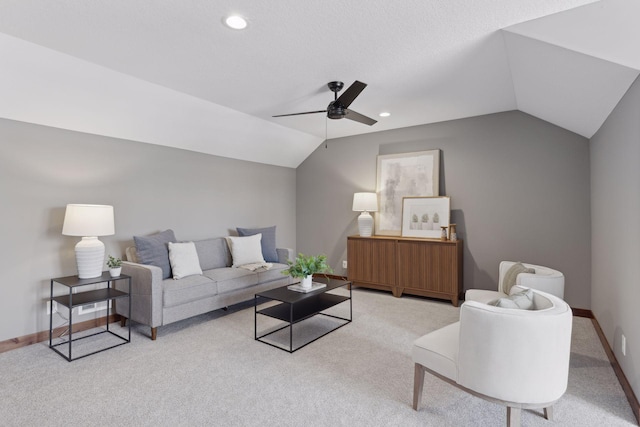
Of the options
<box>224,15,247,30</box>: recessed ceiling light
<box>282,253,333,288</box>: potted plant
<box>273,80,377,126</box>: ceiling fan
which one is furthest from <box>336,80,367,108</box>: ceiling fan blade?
<box>282,253,333,288</box>: potted plant

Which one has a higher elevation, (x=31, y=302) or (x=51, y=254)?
(x=51, y=254)

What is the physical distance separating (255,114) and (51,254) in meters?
2.76

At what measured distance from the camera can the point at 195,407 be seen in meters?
2.18

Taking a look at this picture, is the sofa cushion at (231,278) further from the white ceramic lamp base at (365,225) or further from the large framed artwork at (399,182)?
the large framed artwork at (399,182)

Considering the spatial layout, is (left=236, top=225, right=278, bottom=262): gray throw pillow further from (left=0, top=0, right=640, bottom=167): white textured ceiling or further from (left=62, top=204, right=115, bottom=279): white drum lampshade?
(left=62, top=204, right=115, bottom=279): white drum lampshade

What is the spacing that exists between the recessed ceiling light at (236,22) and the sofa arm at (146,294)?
2299 millimetres

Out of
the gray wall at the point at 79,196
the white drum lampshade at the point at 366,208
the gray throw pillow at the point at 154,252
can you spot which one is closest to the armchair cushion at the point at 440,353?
the gray throw pillow at the point at 154,252

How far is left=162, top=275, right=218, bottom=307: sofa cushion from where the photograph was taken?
3.36 m

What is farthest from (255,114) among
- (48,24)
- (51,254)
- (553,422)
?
(553,422)

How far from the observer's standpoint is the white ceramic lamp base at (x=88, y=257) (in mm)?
3170

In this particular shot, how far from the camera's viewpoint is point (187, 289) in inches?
138

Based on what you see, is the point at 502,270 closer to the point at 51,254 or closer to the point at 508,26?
the point at 508,26

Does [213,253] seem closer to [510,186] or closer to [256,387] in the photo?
[256,387]

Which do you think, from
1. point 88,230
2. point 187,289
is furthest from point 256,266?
point 88,230
